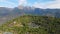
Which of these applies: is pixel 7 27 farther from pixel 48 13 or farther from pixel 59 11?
pixel 59 11

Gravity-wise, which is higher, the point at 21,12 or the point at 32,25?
the point at 21,12

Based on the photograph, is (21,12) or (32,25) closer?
(32,25)

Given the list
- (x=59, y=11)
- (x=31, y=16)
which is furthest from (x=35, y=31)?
(x=59, y=11)

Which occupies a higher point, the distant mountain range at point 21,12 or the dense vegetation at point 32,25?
the distant mountain range at point 21,12

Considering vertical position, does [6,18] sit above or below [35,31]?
above

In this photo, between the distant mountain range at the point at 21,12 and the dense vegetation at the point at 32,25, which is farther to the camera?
the distant mountain range at the point at 21,12
